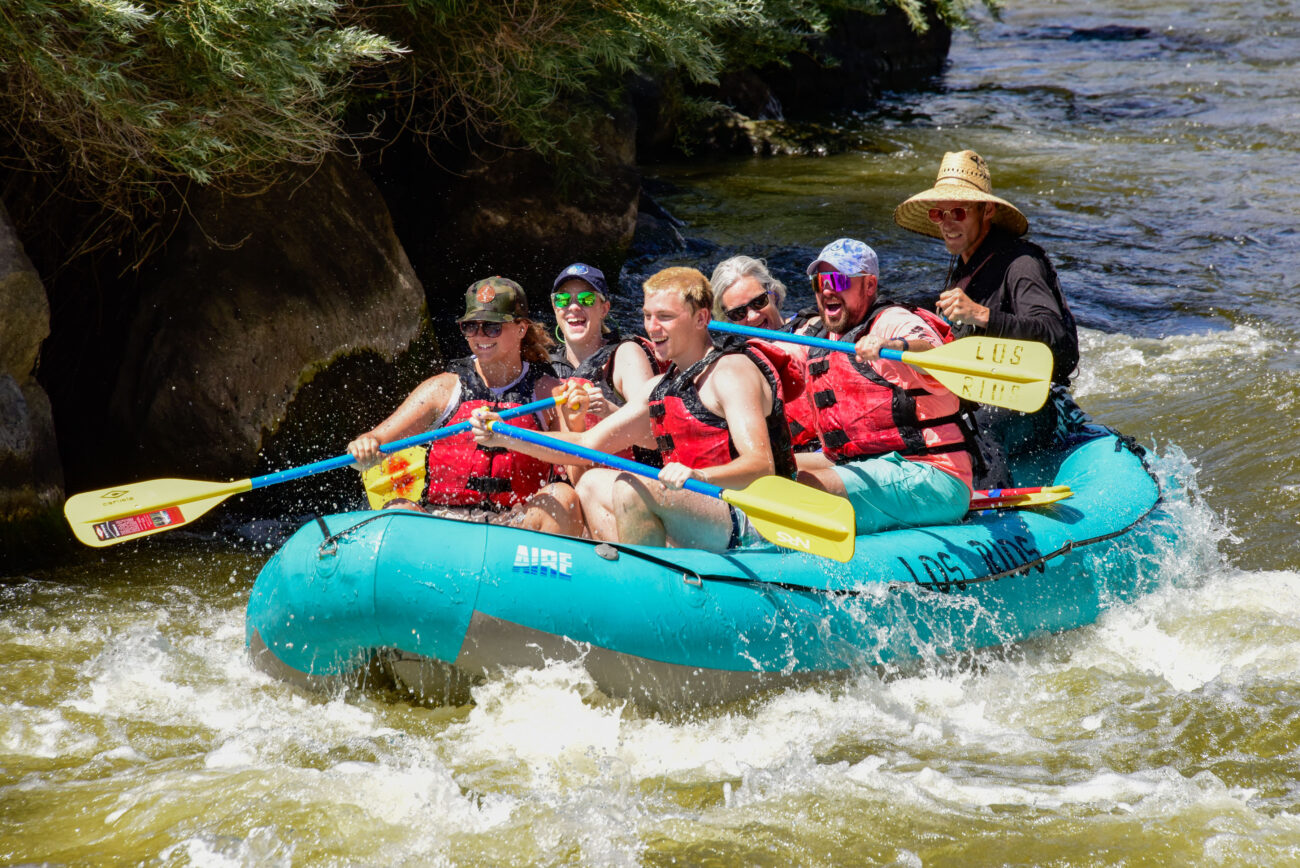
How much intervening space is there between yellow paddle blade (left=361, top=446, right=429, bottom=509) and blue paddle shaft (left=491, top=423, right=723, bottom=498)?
0.46m

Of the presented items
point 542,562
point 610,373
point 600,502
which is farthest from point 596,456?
point 610,373

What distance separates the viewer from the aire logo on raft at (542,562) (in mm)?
3350

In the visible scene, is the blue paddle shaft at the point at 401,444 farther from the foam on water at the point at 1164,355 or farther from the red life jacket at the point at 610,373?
the foam on water at the point at 1164,355

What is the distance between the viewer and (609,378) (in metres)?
4.08

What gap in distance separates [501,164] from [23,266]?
352cm

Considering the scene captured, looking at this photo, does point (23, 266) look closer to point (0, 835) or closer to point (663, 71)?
point (0, 835)

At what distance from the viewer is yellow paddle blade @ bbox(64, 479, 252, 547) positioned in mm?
3752

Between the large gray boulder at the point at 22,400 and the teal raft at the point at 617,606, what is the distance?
5.13 ft

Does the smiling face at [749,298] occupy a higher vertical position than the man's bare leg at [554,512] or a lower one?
higher

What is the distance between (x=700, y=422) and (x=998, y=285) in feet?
5.25

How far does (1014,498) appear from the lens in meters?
4.26

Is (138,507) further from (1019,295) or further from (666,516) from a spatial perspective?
(1019,295)

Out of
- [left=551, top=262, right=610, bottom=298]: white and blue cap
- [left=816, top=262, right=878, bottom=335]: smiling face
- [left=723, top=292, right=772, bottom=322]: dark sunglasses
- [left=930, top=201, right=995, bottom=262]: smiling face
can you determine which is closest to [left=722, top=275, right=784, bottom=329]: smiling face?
[left=723, top=292, right=772, bottom=322]: dark sunglasses

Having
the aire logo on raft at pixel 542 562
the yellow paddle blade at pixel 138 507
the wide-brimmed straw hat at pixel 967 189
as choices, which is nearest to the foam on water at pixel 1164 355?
the wide-brimmed straw hat at pixel 967 189
